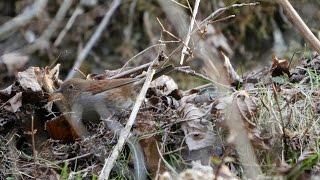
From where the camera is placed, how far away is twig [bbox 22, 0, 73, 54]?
23.8 ft

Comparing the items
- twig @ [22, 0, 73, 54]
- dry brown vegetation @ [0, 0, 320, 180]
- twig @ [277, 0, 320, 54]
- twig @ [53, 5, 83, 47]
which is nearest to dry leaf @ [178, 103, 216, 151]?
dry brown vegetation @ [0, 0, 320, 180]

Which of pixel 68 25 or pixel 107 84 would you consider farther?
pixel 68 25

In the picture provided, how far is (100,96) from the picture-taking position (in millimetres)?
5078

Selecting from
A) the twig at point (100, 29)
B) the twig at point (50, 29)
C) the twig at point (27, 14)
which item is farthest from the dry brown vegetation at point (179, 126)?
the twig at point (100, 29)

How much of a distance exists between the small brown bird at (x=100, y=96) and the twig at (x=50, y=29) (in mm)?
2127

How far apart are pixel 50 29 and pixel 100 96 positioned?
7.81 ft

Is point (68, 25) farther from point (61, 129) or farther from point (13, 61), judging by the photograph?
point (61, 129)

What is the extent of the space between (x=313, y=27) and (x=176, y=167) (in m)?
3.39

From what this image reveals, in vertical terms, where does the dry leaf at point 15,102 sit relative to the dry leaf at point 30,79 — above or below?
below

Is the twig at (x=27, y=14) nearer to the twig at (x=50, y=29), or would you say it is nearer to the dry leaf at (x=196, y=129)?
the twig at (x=50, y=29)

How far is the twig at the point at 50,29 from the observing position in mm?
7242

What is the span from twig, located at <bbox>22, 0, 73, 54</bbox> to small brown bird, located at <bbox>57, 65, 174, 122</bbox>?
2.13 m

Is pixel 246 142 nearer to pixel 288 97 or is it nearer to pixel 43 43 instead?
pixel 288 97

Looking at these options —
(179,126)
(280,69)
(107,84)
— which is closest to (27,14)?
(107,84)
